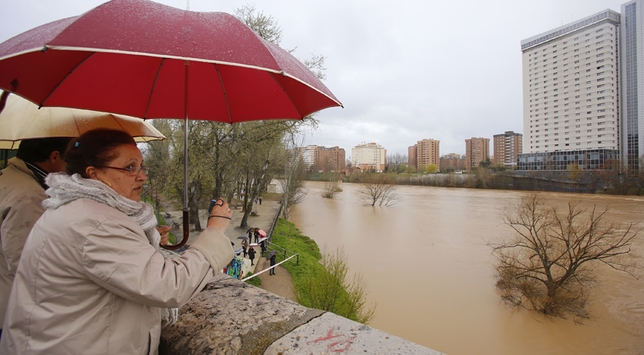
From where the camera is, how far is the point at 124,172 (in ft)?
3.94

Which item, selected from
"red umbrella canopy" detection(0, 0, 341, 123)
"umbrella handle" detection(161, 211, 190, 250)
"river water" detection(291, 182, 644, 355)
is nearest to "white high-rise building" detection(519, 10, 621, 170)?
"river water" detection(291, 182, 644, 355)

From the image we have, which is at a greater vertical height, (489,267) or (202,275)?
(202,275)

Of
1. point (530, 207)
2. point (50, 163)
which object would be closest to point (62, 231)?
point (50, 163)

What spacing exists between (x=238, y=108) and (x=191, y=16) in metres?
1.07

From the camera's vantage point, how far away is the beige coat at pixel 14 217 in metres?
1.31

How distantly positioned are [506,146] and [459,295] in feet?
358

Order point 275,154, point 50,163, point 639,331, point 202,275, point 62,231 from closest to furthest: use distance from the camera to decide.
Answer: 1. point 62,231
2. point 202,275
3. point 50,163
4. point 639,331
5. point 275,154

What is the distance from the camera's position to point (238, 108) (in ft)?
7.69

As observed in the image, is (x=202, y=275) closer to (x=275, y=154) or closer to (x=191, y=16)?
(x=191, y=16)

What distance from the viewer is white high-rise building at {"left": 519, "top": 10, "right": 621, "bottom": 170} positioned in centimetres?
6475

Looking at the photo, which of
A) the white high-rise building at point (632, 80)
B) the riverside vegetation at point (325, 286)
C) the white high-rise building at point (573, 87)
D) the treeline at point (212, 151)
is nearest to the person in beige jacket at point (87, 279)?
the riverside vegetation at point (325, 286)

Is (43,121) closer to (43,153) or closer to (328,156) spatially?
(43,153)

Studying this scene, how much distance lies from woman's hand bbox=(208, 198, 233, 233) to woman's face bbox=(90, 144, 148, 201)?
0.96ft

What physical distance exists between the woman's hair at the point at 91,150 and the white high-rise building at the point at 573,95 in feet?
261
